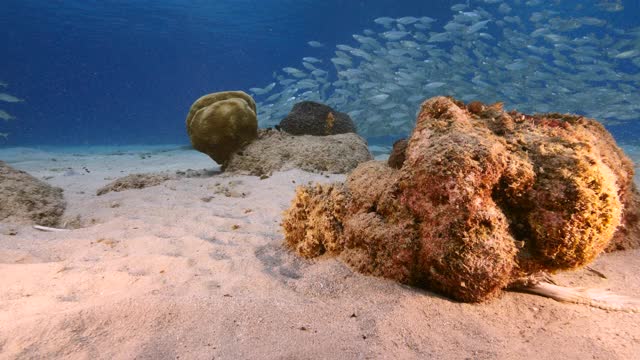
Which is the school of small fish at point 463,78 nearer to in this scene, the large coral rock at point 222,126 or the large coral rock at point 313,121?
the large coral rock at point 313,121

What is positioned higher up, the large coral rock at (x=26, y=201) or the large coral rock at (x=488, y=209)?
the large coral rock at (x=488, y=209)

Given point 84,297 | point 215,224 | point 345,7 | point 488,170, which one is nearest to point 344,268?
point 488,170

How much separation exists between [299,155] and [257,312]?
5.67 metres

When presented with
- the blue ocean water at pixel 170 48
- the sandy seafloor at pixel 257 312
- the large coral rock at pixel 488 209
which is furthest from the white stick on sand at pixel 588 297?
the blue ocean water at pixel 170 48

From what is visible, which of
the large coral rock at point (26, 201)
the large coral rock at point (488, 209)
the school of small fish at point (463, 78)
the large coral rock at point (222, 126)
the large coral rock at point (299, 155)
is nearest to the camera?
the large coral rock at point (488, 209)

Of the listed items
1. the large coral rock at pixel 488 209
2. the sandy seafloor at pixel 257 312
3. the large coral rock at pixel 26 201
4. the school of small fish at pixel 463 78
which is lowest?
the large coral rock at pixel 26 201

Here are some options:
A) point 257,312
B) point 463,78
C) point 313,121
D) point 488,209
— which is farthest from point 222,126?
point 463,78

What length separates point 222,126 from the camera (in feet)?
25.2

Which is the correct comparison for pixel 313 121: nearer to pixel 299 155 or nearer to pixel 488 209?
pixel 299 155

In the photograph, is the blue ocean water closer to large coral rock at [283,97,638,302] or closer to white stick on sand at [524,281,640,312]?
large coral rock at [283,97,638,302]

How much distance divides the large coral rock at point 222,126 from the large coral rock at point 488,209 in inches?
235

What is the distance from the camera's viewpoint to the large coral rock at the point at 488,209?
6.34 ft

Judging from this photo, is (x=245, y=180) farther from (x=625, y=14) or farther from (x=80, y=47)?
(x=80, y=47)

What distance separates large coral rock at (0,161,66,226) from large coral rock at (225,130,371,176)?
331cm
